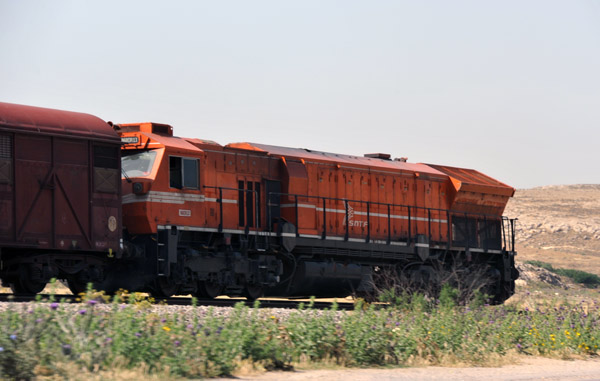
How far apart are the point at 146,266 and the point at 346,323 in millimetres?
6997

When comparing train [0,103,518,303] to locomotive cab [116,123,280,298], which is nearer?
train [0,103,518,303]

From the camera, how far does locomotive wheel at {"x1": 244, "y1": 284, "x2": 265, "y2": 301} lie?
22766 millimetres

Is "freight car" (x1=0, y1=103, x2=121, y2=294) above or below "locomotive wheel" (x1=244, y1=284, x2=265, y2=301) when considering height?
above

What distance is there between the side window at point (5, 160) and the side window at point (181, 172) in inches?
163

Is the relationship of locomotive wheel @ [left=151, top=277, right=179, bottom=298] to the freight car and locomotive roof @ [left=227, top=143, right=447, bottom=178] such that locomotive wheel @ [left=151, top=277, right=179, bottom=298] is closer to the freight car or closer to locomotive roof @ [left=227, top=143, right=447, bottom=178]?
the freight car

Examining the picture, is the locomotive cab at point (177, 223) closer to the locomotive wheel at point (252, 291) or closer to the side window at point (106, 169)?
the locomotive wheel at point (252, 291)

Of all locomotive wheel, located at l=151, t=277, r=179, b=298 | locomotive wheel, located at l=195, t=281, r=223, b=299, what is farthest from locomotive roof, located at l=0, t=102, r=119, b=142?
locomotive wheel, located at l=195, t=281, r=223, b=299

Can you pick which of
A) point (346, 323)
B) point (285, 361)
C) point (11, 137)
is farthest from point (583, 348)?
point (11, 137)

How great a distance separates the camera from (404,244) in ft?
87.8

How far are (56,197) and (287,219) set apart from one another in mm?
7291

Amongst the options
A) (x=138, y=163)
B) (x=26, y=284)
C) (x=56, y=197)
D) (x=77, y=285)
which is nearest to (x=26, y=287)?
(x=26, y=284)

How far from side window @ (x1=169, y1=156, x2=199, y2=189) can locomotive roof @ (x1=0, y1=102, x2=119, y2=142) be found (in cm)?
186

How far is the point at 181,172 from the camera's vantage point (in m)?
21.1

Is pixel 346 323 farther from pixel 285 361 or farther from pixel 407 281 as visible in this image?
pixel 407 281
